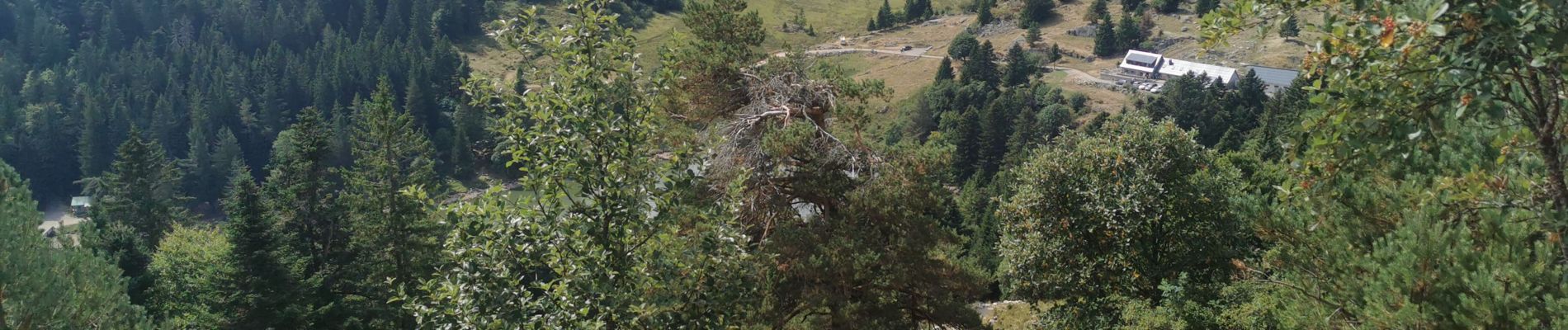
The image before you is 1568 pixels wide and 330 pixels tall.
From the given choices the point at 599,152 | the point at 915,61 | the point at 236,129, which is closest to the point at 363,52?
the point at 236,129

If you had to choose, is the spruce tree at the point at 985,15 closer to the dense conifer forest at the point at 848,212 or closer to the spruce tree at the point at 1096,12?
the spruce tree at the point at 1096,12

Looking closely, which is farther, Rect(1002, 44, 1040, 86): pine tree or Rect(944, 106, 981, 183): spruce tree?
Rect(1002, 44, 1040, 86): pine tree

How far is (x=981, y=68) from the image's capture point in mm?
98125

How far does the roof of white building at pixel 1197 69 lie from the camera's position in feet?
313

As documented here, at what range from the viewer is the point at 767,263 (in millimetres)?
17625

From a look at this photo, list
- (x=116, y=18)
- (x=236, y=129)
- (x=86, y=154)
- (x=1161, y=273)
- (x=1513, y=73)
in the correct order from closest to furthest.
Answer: (x=1513, y=73) < (x=1161, y=273) < (x=86, y=154) < (x=236, y=129) < (x=116, y=18)

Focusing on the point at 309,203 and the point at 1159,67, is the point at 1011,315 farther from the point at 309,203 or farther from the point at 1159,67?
the point at 1159,67

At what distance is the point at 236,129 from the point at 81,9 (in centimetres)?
5025

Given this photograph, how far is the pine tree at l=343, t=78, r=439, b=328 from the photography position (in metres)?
35.6

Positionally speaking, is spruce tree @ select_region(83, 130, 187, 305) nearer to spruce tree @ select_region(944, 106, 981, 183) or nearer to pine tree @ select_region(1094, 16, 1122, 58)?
spruce tree @ select_region(944, 106, 981, 183)

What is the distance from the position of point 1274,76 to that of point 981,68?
27188mm

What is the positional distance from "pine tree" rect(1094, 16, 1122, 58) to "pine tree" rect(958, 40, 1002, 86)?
20.7 m

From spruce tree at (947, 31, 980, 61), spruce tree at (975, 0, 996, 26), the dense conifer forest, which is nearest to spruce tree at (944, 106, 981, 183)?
the dense conifer forest

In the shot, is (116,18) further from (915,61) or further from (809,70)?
(809,70)
